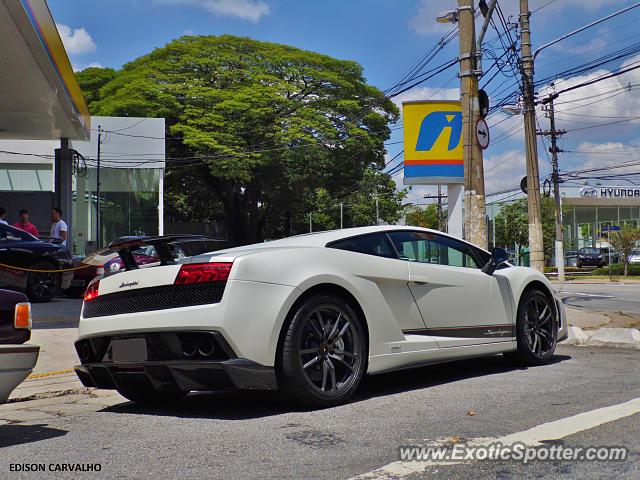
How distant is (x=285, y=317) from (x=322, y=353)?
40 centimetres

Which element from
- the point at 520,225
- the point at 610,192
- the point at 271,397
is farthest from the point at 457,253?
the point at 610,192

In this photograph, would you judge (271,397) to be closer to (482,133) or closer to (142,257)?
(482,133)

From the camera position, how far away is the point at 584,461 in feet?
11.4

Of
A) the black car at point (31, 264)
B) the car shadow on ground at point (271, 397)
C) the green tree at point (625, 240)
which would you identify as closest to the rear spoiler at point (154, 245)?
the car shadow on ground at point (271, 397)

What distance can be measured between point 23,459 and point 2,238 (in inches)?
369

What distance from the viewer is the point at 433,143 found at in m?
15.7

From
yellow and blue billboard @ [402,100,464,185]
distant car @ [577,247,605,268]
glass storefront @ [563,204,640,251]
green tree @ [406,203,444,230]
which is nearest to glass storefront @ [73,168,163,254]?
yellow and blue billboard @ [402,100,464,185]

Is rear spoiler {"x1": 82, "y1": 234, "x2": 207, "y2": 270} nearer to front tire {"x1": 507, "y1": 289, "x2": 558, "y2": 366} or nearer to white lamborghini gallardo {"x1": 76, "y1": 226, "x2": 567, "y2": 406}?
white lamborghini gallardo {"x1": 76, "y1": 226, "x2": 567, "y2": 406}

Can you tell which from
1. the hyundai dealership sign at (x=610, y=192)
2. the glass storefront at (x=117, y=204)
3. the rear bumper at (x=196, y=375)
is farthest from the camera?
the hyundai dealership sign at (x=610, y=192)

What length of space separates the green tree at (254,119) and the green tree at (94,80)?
2496 millimetres

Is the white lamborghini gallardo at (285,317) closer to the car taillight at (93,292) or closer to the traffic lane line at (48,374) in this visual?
the car taillight at (93,292)

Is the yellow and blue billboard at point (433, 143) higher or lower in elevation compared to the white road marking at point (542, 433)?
higher

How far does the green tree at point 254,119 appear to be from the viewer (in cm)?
3634

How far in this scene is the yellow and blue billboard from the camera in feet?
51.1
